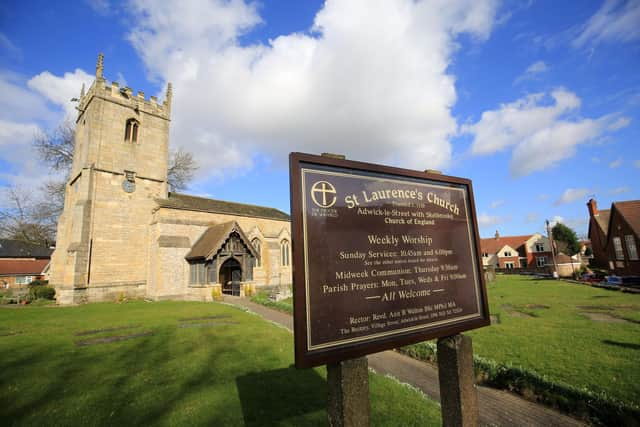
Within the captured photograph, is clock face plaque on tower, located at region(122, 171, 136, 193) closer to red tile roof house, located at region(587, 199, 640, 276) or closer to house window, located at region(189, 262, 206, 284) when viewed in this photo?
house window, located at region(189, 262, 206, 284)

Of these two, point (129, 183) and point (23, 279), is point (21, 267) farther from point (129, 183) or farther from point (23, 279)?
point (129, 183)

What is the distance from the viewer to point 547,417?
5680 millimetres

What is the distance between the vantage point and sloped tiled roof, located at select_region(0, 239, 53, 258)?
47544 mm

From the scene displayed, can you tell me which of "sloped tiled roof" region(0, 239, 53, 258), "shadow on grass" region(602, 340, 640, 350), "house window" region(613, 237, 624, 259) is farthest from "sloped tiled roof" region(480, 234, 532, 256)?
Result: "sloped tiled roof" region(0, 239, 53, 258)

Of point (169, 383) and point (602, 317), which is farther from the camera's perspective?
point (602, 317)

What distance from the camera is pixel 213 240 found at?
23750mm

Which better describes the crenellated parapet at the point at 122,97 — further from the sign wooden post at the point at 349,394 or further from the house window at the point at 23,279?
the house window at the point at 23,279

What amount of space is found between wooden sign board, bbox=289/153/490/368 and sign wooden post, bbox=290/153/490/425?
0.01 m

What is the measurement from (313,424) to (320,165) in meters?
4.72

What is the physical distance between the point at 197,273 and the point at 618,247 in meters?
44.1

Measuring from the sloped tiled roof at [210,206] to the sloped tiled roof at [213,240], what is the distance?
304cm

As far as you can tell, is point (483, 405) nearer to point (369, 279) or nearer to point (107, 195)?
point (369, 279)

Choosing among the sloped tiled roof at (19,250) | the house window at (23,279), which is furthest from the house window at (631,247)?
the sloped tiled roof at (19,250)

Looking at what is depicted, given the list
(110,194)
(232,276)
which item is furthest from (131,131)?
(232,276)
